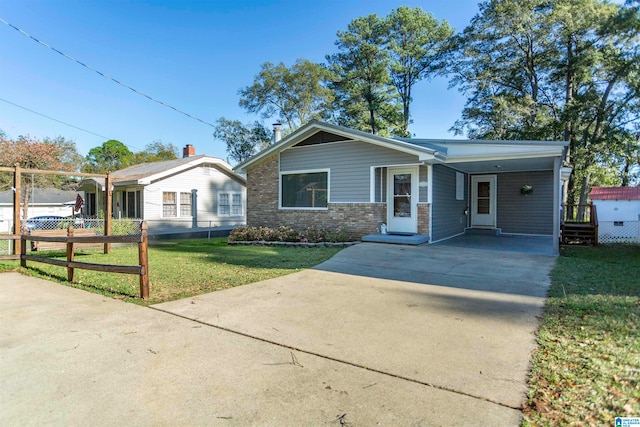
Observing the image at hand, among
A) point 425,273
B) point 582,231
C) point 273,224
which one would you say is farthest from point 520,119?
point 425,273

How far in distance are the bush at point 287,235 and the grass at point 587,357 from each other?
6.97 metres

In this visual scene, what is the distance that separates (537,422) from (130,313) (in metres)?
4.49

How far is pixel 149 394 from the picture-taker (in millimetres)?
2670

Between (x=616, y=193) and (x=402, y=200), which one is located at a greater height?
(x=616, y=193)

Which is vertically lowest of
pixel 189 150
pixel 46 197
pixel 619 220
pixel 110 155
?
pixel 619 220

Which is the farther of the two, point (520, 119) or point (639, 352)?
point (520, 119)

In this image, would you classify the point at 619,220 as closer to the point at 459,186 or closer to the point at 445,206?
the point at 459,186

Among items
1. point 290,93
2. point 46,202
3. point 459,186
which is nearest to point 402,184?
point 459,186

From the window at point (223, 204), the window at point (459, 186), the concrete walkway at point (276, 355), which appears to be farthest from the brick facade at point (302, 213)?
the window at point (223, 204)

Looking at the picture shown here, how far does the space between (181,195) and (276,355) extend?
18.4 m

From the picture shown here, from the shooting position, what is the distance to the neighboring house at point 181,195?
18.7 m

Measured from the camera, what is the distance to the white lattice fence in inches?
519

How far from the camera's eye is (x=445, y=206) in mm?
12219

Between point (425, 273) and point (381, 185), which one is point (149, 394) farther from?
point (381, 185)
